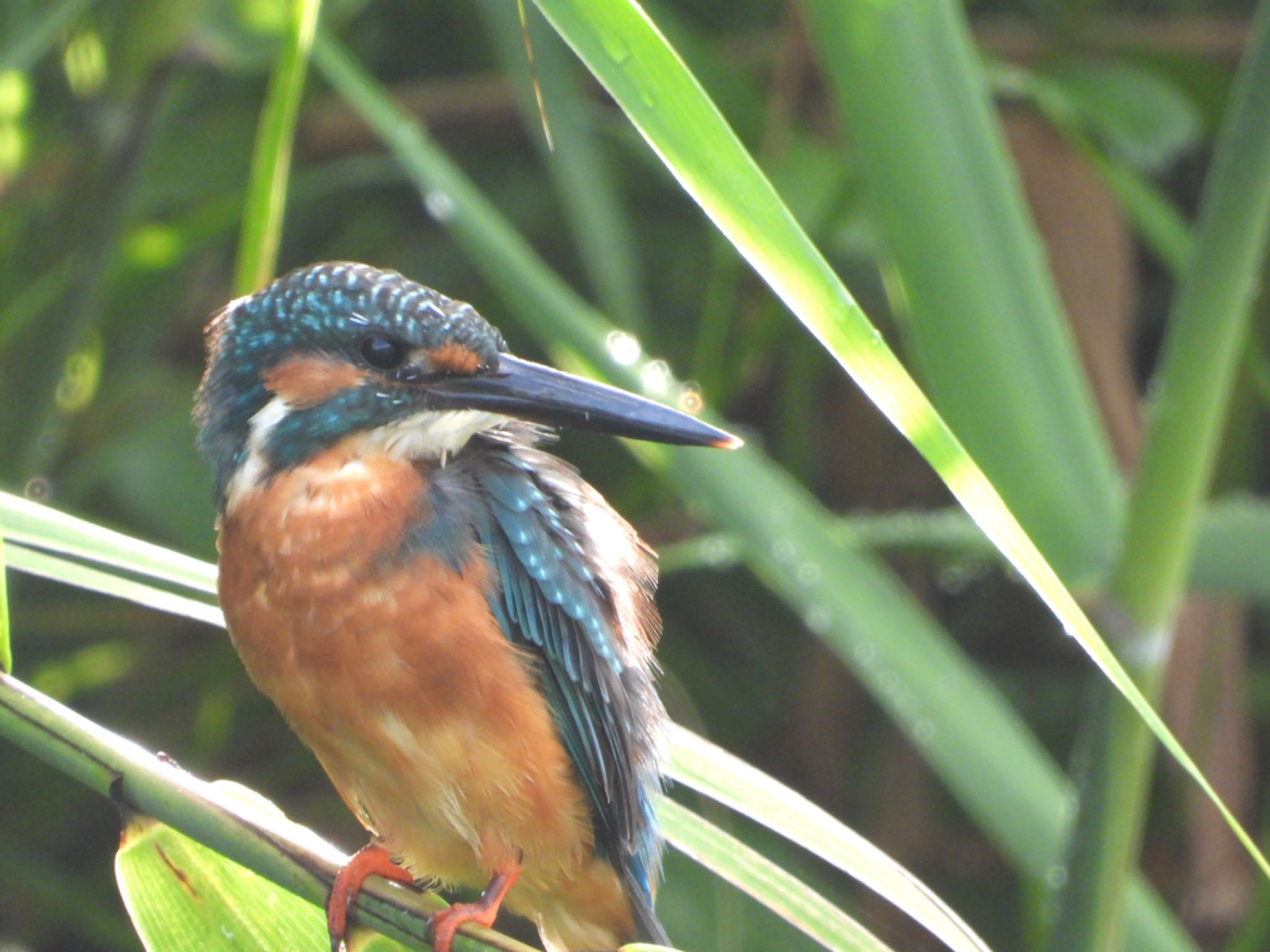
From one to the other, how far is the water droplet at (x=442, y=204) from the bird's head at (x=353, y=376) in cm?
32

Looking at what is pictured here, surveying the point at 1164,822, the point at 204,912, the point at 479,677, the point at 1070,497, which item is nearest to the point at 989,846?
the point at 1164,822

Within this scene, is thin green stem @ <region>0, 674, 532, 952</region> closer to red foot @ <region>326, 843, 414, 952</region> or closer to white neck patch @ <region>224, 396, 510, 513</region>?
red foot @ <region>326, 843, 414, 952</region>

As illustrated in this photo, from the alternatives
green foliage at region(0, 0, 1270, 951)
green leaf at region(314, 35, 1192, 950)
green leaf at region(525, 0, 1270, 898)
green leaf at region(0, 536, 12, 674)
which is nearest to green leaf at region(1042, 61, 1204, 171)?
green foliage at region(0, 0, 1270, 951)

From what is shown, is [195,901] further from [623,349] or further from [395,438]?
[623,349]

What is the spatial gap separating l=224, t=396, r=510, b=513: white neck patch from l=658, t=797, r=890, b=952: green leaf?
43 cm

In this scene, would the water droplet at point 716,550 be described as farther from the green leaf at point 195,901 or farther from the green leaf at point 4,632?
the green leaf at point 4,632

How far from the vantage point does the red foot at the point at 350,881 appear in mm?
945

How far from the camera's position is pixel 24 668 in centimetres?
271

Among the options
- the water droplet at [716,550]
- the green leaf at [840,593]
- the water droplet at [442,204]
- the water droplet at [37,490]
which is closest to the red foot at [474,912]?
the green leaf at [840,593]

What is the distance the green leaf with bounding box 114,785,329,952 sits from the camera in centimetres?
103

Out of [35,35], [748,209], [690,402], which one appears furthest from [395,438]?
[35,35]

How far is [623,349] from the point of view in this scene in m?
1.76

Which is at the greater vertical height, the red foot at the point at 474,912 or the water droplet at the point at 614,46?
the water droplet at the point at 614,46

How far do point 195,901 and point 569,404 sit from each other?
483 millimetres
